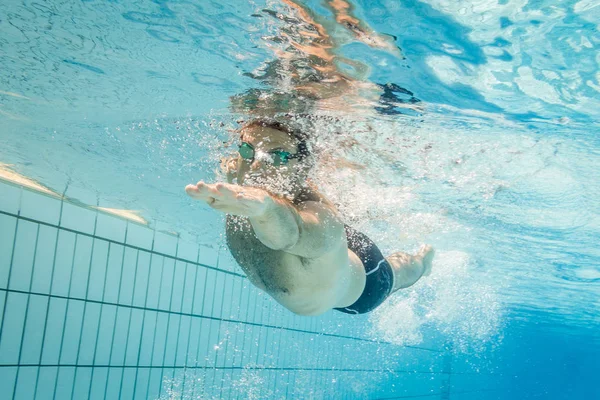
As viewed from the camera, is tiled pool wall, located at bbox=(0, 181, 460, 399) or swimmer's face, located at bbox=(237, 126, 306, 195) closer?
swimmer's face, located at bbox=(237, 126, 306, 195)

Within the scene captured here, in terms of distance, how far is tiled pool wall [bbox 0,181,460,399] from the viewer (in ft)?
27.6

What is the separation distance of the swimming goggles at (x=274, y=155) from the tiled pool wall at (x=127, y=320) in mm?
A: 5247

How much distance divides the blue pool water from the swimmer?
592 millimetres

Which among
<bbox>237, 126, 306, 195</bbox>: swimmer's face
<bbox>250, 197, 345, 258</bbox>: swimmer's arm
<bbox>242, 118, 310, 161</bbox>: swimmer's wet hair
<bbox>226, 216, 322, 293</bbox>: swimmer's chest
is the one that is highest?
<bbox>242, 118, 310, 161</bbox>: swimmer's wet hair

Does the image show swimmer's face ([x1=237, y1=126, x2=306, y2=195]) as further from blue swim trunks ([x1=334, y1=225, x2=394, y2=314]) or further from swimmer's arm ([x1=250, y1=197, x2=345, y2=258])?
blue swim trunks ([x1=334, y1=225, x2=394, y2=314])

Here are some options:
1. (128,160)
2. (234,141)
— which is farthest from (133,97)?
(128,160)

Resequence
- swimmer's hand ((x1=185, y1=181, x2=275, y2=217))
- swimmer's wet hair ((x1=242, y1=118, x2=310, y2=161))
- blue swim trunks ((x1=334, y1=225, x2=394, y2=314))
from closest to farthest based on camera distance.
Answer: swimmer's hand ((x1=185, y1=181, x2=275, y2=217)) → blue swim trunks ((x1=334, y1=225, x2=394, y2=314)) → swimmer's wet hair ((x1=242, y1=118, x2=310, y2=161))

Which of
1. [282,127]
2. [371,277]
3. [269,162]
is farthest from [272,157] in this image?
[371,277]

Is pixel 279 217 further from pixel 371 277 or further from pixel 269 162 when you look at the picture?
pixel 371 277

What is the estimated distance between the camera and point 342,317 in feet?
73.9

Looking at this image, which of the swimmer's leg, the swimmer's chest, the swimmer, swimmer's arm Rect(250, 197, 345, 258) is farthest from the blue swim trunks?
swimmer's arm Rect(250, 197, 345, 258)

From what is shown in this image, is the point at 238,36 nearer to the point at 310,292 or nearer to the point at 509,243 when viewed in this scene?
the point at 310,292

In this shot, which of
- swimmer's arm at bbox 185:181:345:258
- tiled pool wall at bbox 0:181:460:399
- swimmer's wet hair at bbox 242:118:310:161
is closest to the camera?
swimmer's arm at bbox 185:181:345:258

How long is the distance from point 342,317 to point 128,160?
15.8 m
